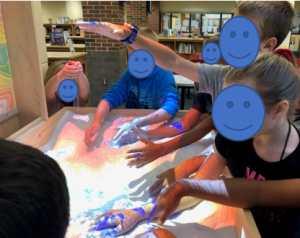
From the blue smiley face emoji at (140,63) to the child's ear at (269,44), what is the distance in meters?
0.20

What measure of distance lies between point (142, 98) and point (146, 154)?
0.32 meters

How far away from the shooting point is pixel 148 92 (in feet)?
3.25

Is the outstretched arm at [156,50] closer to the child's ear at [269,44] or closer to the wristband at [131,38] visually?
the wristband at [131,38]

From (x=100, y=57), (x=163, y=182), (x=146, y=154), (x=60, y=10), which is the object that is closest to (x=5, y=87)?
(x=146, y=154)

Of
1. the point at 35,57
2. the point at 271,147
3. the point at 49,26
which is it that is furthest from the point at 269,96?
the point at 49,26

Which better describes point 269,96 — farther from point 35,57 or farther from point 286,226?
point 35,57

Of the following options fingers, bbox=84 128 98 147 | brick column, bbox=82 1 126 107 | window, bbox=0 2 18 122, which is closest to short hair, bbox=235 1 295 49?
fingers, bbox=84 128 98 147

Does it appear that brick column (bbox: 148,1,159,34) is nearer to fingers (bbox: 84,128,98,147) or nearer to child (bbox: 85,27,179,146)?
child (bbox: 85,27,179,146)

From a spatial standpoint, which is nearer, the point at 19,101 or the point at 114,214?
the point at 114,214

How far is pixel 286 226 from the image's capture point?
507mm

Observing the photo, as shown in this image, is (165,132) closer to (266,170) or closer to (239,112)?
(266,170)

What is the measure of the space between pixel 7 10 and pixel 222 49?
87cm

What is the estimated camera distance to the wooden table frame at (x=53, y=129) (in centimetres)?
47

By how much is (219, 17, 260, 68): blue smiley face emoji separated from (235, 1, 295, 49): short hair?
91mm
